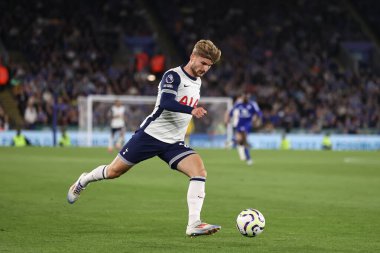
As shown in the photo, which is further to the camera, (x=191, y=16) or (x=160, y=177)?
(x=191, y=16)

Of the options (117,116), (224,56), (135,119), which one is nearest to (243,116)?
(117,116)

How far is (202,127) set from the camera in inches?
1641

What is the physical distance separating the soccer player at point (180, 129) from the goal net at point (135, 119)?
2902 centimetres

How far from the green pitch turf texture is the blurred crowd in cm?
1905

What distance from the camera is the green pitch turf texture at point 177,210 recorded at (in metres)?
9.14

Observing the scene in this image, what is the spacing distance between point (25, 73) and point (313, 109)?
46.6ft

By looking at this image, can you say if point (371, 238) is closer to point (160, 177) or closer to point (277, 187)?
point (277, 187)

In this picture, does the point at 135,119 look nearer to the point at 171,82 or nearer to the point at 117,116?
the point at 117,116

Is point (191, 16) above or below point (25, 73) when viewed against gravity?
above

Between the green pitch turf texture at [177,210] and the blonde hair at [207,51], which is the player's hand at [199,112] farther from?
the green pitch turf texture at [177,210]

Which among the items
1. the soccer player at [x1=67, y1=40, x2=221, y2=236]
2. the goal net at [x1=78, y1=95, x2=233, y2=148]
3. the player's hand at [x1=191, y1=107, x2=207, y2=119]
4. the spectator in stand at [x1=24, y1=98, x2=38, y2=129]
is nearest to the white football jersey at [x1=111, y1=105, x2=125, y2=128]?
the goal net at [x1=78, y1=95, x2=233, y2=148]

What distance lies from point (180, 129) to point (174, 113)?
255mm

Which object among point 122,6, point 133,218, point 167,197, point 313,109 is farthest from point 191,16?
point 133,218

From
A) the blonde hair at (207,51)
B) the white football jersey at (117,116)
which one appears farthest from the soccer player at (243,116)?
the blonde hair at (207,51)
